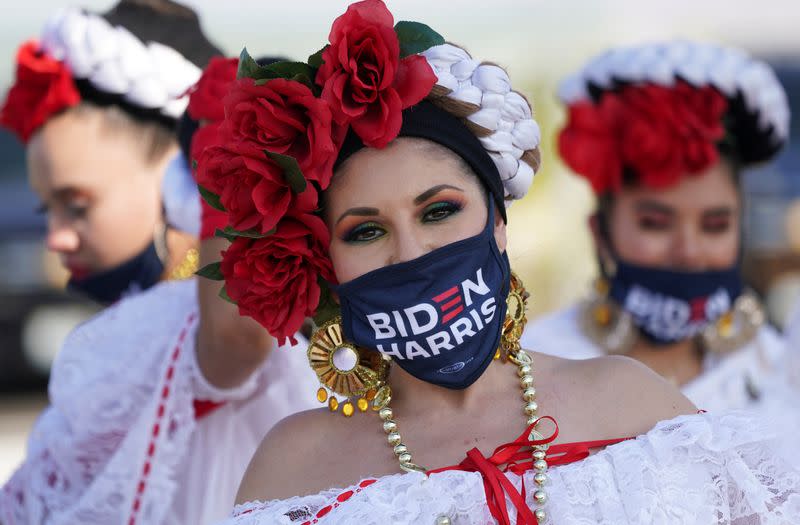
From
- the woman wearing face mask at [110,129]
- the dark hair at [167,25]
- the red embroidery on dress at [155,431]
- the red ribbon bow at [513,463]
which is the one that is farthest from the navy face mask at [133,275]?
the red ribbon bow at [513,463]

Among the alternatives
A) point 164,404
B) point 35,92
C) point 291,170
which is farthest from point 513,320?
point 35,92

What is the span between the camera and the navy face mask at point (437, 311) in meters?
2.64

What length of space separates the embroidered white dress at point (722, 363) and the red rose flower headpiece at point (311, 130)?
79.9 inches

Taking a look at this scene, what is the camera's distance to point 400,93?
2.68 metres

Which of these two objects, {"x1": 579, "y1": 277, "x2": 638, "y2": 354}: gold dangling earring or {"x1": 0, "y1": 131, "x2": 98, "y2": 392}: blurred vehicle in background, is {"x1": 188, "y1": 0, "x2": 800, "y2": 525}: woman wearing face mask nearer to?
{"x1": 579, "y1": 277, "x2": 638, "y2": 354}: gold dangling earring

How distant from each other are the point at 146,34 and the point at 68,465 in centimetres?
161

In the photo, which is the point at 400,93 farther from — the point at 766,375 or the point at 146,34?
the point at 766,375

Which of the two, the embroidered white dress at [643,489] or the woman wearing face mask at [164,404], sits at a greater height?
the embroidered white dress at [643,489]

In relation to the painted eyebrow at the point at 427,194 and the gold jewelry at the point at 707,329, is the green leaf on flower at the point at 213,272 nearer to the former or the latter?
the painted eyebrow at the point at 427,194

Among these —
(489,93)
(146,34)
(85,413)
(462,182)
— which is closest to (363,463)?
(462,182)

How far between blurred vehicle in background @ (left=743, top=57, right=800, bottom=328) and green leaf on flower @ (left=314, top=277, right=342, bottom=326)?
7.31 meters

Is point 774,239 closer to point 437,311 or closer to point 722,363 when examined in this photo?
point 722,363

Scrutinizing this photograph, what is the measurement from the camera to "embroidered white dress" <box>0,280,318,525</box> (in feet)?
12.0

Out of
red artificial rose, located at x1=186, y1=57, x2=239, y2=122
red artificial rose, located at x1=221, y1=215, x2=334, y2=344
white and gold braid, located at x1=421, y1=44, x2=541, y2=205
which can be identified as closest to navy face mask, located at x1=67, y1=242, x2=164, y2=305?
red artificial rose, located at x1=186, y1=57, x2=239, y2=122
